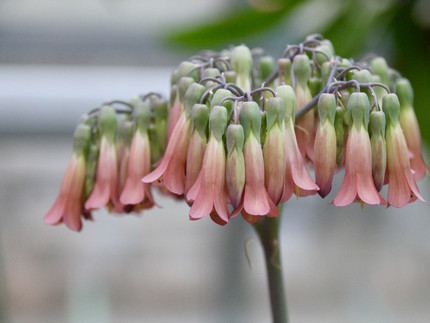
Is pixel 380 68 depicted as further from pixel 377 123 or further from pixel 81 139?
pixel 81 139

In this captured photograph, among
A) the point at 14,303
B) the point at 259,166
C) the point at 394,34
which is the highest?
the point at 394,34

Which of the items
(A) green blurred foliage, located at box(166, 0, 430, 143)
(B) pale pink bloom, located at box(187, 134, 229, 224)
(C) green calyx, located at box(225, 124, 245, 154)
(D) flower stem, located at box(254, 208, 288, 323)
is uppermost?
(A) green blurred foliage, located at box(166, 0, 430, 143)

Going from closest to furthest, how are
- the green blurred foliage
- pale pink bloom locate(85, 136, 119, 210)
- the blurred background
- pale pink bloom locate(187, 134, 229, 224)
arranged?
pale pink bloom locate(187, 134, 229, 224), pale pink bloom locate(85, 136, 119, 210), the green blurred foliage, the blurred background

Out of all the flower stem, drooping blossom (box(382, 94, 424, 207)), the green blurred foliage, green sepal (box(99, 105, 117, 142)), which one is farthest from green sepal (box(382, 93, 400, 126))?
the green blurred foliage

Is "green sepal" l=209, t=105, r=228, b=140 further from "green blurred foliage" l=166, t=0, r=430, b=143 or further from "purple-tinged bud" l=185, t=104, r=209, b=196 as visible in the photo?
"green blurred foliage" l=166, t=0, r=430, b=143

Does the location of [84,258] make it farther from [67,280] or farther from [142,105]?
[142,105]

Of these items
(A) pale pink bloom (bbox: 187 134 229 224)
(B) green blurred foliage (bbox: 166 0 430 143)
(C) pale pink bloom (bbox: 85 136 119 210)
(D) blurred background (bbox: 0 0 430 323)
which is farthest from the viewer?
(D) blurred background (bbox: 0 0 430 323)

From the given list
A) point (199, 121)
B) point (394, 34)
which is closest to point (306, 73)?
point (199, 121)

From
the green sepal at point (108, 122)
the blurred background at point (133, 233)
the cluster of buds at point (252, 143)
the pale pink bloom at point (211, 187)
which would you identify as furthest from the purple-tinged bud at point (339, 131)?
the blurred background at point (133, 233)
